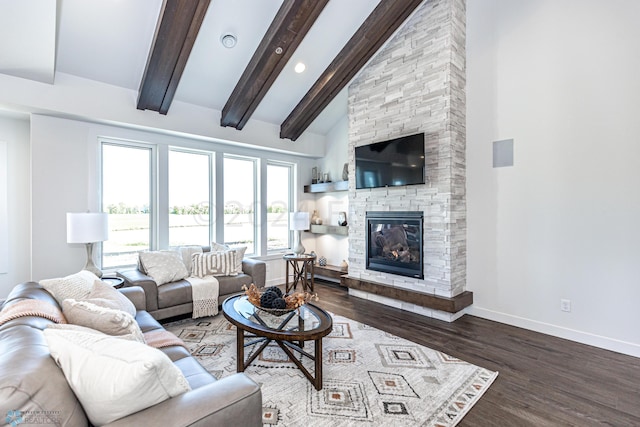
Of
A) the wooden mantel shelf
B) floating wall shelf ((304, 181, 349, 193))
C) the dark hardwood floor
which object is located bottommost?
the dark hardwood floor

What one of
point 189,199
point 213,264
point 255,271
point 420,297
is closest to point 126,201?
point 189,199

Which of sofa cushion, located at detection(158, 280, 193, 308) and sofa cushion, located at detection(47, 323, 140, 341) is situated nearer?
sofa cushion, located at detection(47, 323, 140, 341)

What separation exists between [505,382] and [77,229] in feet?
13.7

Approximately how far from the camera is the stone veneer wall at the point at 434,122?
12.2 ft

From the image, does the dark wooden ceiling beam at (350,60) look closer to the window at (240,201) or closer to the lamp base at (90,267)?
the window at (240,201)

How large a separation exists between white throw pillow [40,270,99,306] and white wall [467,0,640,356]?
4.08m

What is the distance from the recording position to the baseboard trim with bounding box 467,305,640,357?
2887 mm

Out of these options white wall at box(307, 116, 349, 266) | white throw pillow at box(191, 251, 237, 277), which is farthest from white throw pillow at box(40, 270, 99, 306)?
white wall at box(307, 116, 349, 266)

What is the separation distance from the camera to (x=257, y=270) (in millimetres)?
4230

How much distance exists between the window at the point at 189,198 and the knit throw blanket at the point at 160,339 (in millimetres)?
2594

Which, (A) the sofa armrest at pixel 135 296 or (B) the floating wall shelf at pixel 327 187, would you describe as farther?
(B) the floating wall shelf at pixel 327 187

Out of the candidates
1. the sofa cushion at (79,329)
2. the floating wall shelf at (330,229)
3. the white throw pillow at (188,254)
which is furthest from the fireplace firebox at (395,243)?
the sofa cushion at (79,329)

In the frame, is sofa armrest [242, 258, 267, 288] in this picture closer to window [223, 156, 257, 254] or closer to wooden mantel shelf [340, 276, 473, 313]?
window [223, 156, 257, 254]

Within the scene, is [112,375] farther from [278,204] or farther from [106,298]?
[278,204]
